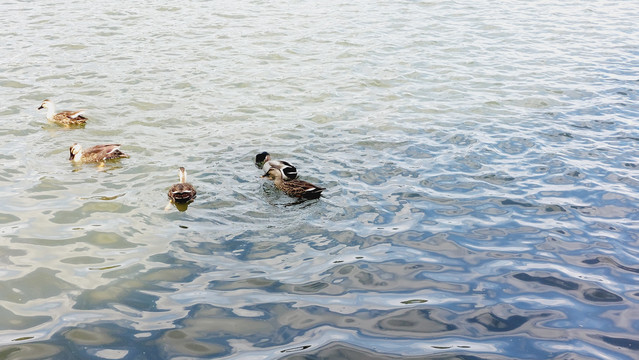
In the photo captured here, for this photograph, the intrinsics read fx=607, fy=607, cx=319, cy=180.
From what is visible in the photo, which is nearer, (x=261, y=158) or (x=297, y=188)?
(x=297, y=188)

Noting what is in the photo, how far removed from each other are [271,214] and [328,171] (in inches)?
63.7

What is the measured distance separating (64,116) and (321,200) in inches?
219

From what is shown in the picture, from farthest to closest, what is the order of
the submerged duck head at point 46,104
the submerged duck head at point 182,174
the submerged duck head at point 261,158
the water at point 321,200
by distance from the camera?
the submerged duck head at point 46,104 → the submerged duck head at point 261,158 → the submerged duck head at point 182,174 → the water at point 321,200

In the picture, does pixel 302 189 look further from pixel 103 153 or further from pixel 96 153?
pixel 96 153

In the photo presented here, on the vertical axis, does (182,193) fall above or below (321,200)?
above

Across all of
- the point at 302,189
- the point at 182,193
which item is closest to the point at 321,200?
the point at 302,189

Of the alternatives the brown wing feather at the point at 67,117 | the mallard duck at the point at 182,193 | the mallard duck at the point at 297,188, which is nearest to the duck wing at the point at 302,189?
the mallard duck at the point at 297,188

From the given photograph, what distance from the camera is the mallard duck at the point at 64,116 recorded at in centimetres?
1142

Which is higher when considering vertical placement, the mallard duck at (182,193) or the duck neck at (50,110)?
the duck neck at (50,110)

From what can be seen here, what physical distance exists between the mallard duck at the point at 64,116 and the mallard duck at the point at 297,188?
4681mm

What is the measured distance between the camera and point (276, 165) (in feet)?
31.0

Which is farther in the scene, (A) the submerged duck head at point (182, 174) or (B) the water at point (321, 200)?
(A) the submerged duck head at point (182, 174)

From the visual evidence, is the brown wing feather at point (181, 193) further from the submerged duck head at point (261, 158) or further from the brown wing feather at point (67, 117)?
the brown wing feather at point (67, 117)

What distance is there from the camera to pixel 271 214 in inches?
344
